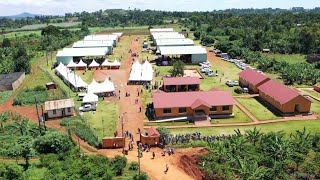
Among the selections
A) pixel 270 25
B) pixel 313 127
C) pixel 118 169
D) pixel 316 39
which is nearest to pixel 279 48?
pixel 316 39

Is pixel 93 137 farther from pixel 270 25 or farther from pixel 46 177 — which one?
pixel 270 25

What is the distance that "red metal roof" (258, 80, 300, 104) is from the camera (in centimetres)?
4567

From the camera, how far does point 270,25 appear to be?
12662cm

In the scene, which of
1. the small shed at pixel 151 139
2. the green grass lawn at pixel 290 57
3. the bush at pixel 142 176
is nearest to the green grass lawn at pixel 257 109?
the small shed at pixel 151 139

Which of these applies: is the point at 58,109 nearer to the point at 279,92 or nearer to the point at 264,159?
the point at 264,159

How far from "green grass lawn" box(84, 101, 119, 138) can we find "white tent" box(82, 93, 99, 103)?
3.59ft

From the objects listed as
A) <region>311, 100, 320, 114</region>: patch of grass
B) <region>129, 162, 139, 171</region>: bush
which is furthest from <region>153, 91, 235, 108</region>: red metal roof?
<region>129, 162, 139, 171</region>: bush

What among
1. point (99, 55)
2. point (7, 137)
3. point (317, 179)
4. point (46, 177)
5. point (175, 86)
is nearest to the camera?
point (46, 177)

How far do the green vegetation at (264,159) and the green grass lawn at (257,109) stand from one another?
31.4ft

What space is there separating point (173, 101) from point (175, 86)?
10577 millimetres

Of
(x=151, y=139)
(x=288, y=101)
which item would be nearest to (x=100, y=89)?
(x=151, y=139)

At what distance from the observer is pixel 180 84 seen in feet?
179

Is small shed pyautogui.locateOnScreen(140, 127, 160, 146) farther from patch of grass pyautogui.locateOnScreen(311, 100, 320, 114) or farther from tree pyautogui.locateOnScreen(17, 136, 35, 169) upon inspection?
patch of grass pyautogui.locateOnScreen(311, 100, 320, 114)

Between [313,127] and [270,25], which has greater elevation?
[270,25]
